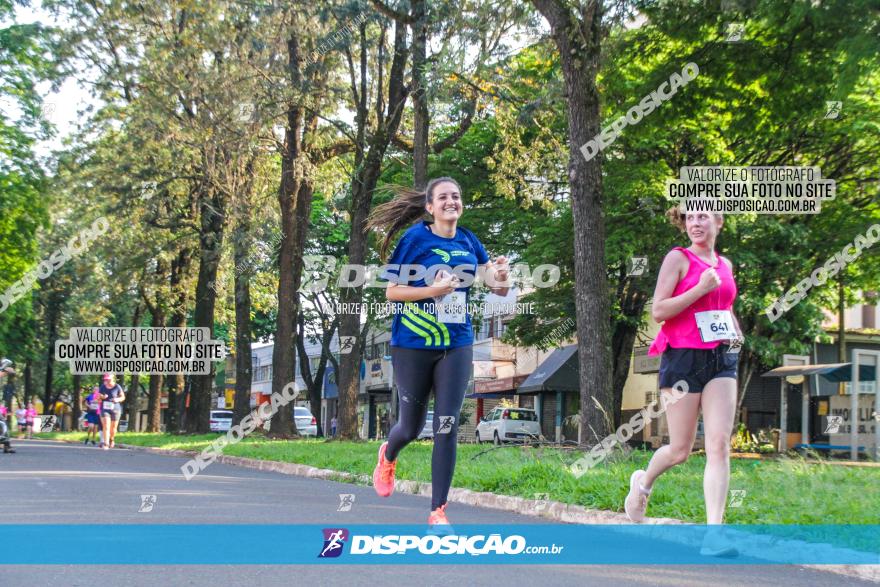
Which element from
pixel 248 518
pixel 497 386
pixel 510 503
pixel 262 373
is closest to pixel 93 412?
pixel 497 386

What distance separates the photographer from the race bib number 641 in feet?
19.6

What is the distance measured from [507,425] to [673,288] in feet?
123

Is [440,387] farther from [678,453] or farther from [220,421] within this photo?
[220,421]

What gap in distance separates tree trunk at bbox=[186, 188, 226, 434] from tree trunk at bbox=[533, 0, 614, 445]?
56.4 feet

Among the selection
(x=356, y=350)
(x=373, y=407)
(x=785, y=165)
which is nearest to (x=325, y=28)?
(x=356, y=350)

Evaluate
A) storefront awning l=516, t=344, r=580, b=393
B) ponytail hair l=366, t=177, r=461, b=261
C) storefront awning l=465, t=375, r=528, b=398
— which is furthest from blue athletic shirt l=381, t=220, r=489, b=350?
storefront awning l=465, t=375, r=528, b=398

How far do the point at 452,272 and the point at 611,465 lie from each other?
6.13 metres

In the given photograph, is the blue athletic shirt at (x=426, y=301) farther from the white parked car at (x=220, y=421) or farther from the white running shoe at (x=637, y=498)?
the white parked car at (x=220, y=421)

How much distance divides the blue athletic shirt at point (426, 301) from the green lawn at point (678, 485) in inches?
95.4

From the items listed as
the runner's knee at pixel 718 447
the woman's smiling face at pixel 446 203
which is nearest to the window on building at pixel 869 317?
the runner's knee at pixel 718 447

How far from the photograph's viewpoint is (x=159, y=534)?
267 inches

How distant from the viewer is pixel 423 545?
20.1 ft

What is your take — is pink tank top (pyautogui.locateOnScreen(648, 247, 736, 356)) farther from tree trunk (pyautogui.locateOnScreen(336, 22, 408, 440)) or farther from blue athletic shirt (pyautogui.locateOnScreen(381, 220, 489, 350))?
tree trunk (pyautogui.locateOnScreen(336, 22, 408, 440))

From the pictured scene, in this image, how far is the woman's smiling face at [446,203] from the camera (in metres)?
6.32
